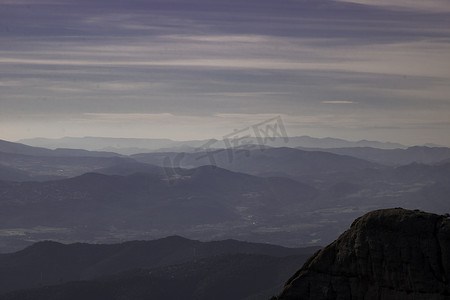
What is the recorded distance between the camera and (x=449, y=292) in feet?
165

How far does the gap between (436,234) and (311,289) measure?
11.9 metres

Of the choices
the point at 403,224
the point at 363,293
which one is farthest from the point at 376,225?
the point at 363,293

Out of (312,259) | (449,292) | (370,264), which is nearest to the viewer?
(449,292)

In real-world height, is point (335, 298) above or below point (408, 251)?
below

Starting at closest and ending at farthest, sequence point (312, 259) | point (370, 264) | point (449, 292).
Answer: point (449, 292) → point (370, 264) → point (312, 259)

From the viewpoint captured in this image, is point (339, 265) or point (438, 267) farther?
point (339, 265)

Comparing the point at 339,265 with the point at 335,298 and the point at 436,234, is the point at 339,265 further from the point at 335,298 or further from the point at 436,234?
the point at 436,234

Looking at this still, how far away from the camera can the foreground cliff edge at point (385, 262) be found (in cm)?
5128

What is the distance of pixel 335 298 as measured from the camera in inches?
2164

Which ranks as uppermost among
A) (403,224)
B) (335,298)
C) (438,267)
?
(403,224)

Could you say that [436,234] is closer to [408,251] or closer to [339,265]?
[408,251]

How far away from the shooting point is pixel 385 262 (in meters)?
53.2

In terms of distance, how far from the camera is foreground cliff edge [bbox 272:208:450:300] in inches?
2019

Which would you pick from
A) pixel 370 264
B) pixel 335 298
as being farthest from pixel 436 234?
pixel 335 298
